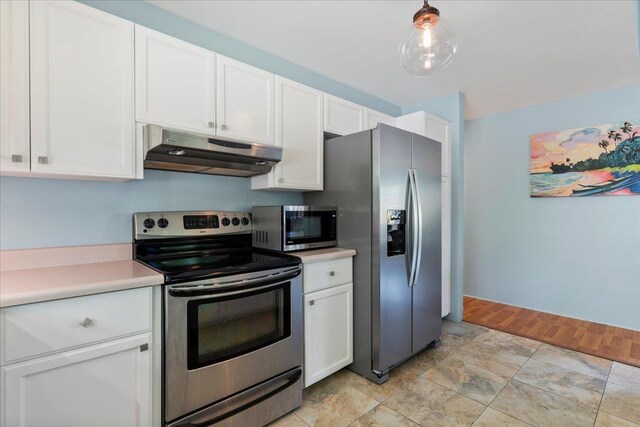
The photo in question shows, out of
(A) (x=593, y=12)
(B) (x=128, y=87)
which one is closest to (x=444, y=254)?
(A) (x=593, y=12)

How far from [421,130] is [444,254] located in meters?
1.33

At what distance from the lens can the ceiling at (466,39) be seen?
1943mm

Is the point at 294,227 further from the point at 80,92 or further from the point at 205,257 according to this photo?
the point at 80,92

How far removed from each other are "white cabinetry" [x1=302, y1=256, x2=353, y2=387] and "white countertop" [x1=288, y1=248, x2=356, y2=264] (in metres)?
0.03

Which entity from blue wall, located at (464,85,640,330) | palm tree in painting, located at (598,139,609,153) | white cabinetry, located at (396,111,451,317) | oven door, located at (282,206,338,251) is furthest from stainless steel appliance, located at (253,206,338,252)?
palm tree in painting, located at (598,139,609,153)

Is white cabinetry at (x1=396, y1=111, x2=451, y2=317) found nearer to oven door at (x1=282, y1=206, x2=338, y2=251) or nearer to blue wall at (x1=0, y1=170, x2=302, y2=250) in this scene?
oven door at (x1=282, y1=206, x2=338, y2=251)

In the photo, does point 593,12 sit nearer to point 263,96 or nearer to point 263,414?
point 263,96

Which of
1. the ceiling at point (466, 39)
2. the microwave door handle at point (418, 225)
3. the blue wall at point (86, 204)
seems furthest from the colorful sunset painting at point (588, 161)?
the blue wall at point (86, 204)

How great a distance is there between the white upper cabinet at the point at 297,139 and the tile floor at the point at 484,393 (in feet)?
4.87

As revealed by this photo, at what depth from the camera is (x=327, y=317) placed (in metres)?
2.08

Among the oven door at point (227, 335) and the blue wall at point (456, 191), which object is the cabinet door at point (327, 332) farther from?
the blue wall at point (456, 191)

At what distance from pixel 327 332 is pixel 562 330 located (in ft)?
8.81

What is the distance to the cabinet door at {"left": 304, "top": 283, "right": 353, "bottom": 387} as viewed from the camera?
1972mm

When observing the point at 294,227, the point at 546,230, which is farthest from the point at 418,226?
the point at 546,230
